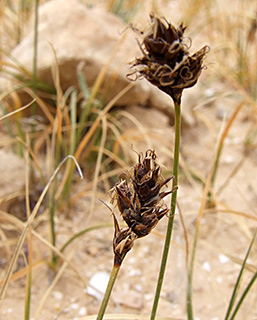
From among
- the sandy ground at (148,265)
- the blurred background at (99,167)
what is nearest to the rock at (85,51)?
the blurred background at (99,167)

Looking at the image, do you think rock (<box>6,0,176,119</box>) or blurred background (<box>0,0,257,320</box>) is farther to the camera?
rock (<box>6,0,176,119</box>)

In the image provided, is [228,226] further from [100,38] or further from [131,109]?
[100,38]

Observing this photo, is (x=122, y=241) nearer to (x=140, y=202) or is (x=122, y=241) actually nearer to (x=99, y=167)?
(x=140, y=202)

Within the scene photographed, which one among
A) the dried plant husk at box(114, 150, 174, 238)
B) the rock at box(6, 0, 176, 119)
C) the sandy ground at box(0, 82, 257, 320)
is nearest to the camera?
the dried plant husk at box(114, 150, 174, 238)

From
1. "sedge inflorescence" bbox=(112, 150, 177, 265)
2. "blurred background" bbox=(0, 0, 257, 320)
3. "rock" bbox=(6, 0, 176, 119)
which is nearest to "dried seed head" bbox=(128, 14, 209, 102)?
"sedge inflorescence" bbox=(112, 150, 177, 265)

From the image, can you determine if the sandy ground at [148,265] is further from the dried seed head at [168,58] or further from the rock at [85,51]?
the dried seed head at [168,58]

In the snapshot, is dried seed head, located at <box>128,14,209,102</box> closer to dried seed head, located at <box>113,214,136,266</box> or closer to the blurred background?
dried seed head, located at <box>113,214,136,266</box>

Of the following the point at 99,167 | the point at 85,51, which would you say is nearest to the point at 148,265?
the point at 99,167
